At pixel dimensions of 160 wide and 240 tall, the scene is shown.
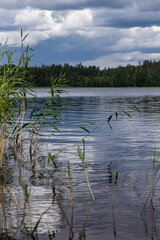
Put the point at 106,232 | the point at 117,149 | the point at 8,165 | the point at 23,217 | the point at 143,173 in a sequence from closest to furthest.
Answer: the point at 106,232 → the point at 23,217 → the point at 143,173 → the point at 8,165 → the point at 117,149

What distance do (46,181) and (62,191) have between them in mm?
1396

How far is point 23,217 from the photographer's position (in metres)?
7.75

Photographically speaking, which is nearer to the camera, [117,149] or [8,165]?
[8,165]

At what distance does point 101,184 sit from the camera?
1083cm

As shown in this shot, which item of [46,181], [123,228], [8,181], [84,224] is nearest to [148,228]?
[123,228]

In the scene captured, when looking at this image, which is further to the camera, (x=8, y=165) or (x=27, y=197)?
(x=8, y=165)

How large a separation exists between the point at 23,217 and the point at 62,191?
2.36 metres

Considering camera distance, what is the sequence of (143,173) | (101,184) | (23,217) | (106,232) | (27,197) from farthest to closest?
1. (143,173)
2. (101,184)
3. (27,197)
4. (23,217)
5. (106,232)

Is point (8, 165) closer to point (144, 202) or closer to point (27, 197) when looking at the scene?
point (27, 197)

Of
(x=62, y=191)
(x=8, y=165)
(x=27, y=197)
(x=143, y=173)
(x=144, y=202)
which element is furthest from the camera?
(x=8, y=165)

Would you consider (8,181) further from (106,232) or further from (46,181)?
(106,232)

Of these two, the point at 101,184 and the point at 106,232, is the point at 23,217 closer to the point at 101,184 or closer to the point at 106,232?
the point at 106,232

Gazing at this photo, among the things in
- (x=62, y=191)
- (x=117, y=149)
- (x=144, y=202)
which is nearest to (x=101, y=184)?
(x=62, y=191)

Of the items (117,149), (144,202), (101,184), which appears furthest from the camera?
(117,149)
